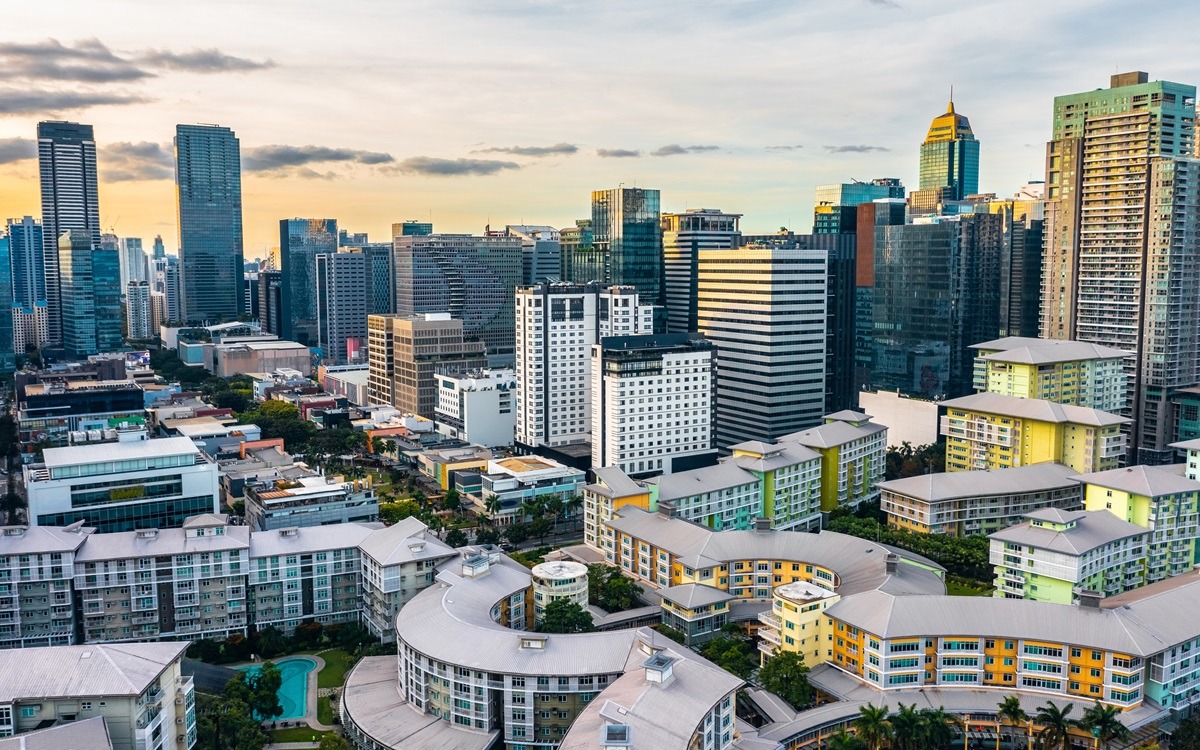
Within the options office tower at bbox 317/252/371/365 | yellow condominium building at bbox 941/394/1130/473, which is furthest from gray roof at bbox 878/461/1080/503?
office tower at bbox 317/252/371/365

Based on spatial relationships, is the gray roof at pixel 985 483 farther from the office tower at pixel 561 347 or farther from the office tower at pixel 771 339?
the office tower at pixel 561 347

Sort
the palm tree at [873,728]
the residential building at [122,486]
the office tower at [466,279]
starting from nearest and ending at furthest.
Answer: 1. the palm tree at [873,728]
2. the residential building at [122,486]
3. the office tower at [466,279]

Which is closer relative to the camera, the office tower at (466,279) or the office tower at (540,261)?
the office tower at (466,279)

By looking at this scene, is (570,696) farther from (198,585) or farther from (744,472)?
(744,472)

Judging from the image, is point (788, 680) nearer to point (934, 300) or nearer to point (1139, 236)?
point (1139, 236)

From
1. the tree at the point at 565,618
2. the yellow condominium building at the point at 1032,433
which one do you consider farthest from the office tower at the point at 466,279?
the tree at the point at 565,618

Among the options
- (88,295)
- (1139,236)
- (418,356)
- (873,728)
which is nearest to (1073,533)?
(873,728)
